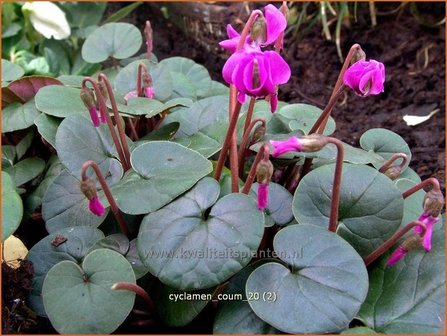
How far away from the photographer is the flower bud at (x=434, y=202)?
87 cm

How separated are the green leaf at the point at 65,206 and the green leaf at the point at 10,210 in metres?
0.15

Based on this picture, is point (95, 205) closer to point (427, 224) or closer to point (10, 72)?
point (427, 224)

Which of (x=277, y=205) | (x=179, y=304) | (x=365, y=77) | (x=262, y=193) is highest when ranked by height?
(x=365, y=77)

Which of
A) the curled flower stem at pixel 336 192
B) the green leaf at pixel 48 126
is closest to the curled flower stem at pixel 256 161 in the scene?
the curled flower stem at pixel 336 192

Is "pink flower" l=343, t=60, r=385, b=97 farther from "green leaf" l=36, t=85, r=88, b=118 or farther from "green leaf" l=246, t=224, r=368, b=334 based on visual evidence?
"green leaf" l=36, t=85, r=88, b=118

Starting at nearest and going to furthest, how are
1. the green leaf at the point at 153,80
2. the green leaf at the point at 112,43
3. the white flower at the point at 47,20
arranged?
the green leaf at the point at 153,80
the green leaf at the point at 112,43
the white flower at the point at 47,20

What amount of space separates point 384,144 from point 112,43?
0.81m

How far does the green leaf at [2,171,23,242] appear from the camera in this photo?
0.90 m

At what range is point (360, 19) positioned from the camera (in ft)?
7.13

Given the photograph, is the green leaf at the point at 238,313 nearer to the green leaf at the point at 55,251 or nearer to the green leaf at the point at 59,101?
the green leaf at the point at 55,251

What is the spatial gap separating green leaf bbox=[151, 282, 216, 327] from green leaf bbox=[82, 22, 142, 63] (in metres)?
0.77

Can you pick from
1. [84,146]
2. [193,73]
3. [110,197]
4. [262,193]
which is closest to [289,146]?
[262,193]

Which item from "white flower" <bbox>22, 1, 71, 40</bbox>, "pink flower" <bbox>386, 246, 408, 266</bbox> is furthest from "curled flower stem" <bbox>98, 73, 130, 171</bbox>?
"white flower" <bbox>22, 1, 71, 40</bbox>

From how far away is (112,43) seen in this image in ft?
5.17
